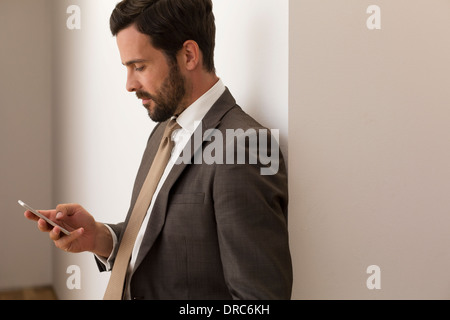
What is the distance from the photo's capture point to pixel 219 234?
1.06 m

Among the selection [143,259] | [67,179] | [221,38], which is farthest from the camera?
[67,179]

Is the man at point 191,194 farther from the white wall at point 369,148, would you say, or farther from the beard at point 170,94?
the white wall at point 369,148

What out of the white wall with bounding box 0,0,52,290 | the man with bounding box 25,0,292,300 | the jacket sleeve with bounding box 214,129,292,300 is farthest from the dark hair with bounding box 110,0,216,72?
the white wall with bounding box 0,0,52,290

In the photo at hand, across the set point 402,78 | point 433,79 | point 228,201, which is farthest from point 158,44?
point 433,79

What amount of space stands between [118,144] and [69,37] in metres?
1.22

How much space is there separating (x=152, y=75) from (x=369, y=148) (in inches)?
22.1

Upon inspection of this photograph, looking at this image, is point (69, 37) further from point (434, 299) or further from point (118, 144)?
point (434, 299)

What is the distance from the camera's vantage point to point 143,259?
45.5 inches

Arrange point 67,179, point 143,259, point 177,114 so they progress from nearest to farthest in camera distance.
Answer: point 143,259 → point 177,114 → point 67,179

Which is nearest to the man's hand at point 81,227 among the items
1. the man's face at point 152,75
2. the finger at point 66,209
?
the finger at point 66,209

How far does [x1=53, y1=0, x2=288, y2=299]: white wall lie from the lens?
125 cm

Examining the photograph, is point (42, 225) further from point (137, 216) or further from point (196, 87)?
point (196, 87)

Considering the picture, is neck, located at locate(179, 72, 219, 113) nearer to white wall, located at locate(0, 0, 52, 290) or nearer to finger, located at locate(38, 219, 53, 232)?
finger, located at locate(38, 219, 53, 232)

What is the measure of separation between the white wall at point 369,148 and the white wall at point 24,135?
10.6 ft
